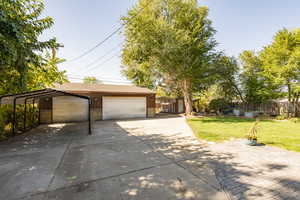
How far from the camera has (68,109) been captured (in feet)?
35.5

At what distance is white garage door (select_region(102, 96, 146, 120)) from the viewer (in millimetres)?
12180

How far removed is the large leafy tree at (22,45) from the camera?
3381 mm

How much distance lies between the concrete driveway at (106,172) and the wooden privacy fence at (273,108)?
39.1ft

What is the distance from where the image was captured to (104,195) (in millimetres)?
2225

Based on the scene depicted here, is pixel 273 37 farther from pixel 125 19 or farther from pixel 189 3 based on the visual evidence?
pixel 125 19

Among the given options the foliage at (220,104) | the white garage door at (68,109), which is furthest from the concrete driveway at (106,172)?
the foliage at (220,104)

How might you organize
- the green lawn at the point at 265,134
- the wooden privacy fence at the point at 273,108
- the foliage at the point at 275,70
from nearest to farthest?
the green lawn at the point at 265,134 < the foliage at the point at 275,70 < the wooden privacy fence at the point at 273,108

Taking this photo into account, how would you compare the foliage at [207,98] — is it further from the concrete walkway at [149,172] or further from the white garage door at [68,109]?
the white garage door at [68,109]

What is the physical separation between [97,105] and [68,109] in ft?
6.91

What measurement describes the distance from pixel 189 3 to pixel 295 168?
1333cm

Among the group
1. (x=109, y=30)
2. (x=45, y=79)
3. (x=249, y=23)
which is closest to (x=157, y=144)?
(x=45, y=79)

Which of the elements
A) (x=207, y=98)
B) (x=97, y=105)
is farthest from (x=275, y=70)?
(x=97, y=105)

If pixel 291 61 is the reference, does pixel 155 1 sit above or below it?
above

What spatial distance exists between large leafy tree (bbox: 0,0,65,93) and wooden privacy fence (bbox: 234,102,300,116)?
52.1 feet
